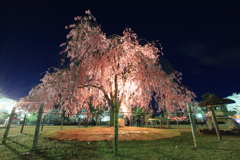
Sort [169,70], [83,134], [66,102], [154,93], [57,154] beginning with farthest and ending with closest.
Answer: [154,93], [169,70], [66,102], [83,134], [57,154]

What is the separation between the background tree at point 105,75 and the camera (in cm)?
874

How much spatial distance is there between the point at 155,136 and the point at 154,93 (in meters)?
4.39

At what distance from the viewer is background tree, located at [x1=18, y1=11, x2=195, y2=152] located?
344 inches

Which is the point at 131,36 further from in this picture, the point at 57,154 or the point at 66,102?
the point at 57,154

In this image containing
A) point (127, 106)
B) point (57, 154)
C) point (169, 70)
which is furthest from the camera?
point (127, 106)

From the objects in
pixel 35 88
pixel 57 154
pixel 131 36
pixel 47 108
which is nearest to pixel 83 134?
pixel 57 154

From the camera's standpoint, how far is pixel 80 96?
421 inches

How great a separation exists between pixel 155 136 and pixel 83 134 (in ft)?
13.5

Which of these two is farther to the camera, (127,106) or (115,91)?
(127,106)

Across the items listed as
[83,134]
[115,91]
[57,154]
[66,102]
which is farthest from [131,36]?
[57,154]

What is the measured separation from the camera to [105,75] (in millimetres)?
9805

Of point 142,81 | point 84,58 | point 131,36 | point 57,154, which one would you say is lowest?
point 57,154

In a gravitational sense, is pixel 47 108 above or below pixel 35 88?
below

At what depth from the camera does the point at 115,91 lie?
1018 cm
